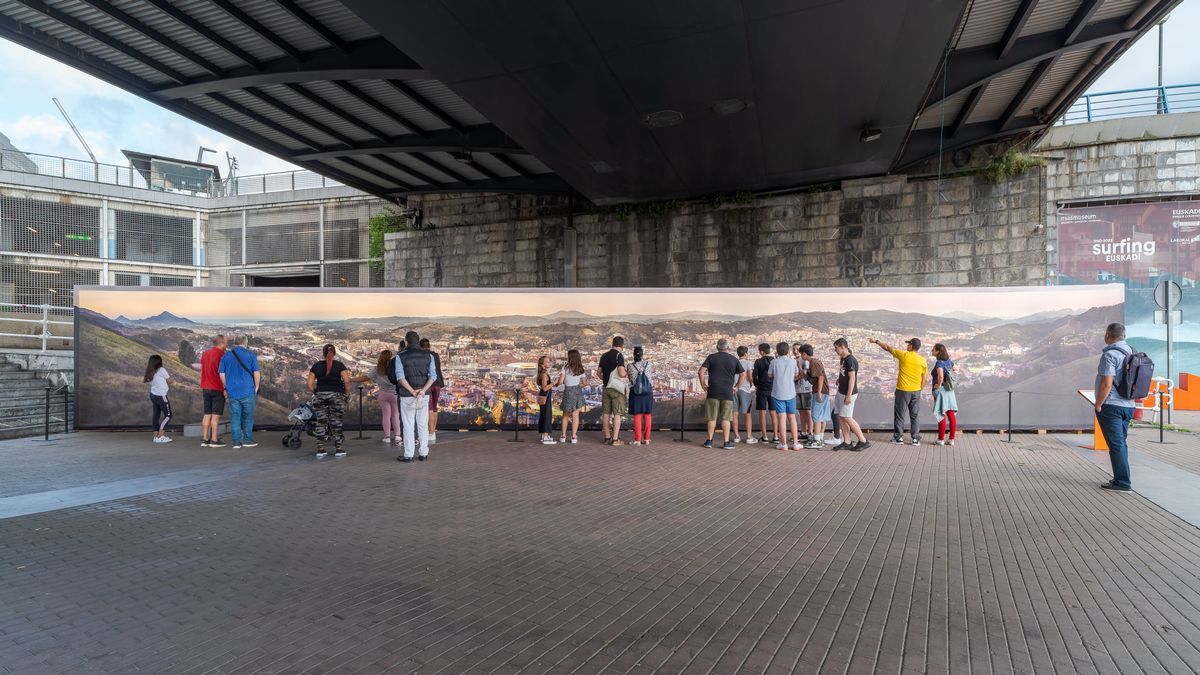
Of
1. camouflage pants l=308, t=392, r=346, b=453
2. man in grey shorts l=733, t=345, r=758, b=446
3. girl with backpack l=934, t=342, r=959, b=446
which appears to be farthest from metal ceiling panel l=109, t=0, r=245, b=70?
girl with backpack l=934, t=342, r=959, b=446

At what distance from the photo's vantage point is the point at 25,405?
1337 centimetres

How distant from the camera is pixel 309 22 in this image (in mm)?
10766

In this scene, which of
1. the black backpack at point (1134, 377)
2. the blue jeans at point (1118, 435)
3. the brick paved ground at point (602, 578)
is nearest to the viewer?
the brick paved ground at point (602, 578)

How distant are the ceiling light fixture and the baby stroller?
27.9 feet

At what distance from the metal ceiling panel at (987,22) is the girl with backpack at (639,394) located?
8.67 metres

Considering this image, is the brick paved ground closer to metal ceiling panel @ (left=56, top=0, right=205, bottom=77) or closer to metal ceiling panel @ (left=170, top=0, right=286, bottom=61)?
metal ceiling panel @ (left=170, top=0, right=286, bottom=61)

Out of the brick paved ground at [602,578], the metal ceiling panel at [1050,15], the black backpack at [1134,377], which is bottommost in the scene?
the brick paved ground at [602,578]

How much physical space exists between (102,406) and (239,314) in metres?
3.32

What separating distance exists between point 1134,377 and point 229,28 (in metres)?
15.3

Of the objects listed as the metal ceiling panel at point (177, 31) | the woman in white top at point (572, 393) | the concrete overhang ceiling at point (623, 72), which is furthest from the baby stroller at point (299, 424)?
the metal ceiling panel at point (177, 31)

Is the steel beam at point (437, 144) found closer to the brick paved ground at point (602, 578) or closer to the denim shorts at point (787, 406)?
the denim shorts at point (787, 406)

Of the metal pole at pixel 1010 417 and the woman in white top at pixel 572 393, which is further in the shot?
the metal pole at pixel 1010 417

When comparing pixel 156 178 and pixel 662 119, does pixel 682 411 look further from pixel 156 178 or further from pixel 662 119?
pixel 156 178

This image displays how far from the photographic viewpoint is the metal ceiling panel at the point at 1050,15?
10.3 m
